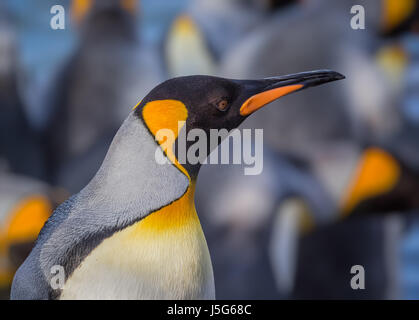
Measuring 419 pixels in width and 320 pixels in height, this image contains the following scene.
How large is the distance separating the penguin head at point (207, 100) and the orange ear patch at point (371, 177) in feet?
3.43

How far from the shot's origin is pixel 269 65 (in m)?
1.82

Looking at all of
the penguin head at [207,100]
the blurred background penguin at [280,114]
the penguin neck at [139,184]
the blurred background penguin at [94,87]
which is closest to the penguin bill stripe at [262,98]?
the penguin head at [207,100]

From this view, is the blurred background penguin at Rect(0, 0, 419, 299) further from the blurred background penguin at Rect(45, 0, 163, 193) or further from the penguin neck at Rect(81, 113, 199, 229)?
the penguin neck at Rect(81, 113, 199, 229)

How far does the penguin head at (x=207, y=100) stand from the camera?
67cm

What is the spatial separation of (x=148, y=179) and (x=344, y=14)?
54.1 inches

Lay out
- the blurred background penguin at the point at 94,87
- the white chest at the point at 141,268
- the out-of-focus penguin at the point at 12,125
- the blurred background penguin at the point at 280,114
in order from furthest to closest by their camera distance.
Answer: the out-of-focus penguin at the point at 12,125
the blurred background penguin at the point at 94,87
the blurred background penguin at the point at 280,114
the white chest at the point at 141,268

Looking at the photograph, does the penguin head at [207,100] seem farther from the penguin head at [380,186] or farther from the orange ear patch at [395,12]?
the orange ear patch at [395,12]

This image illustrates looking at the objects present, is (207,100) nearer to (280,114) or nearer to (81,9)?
(280,114)

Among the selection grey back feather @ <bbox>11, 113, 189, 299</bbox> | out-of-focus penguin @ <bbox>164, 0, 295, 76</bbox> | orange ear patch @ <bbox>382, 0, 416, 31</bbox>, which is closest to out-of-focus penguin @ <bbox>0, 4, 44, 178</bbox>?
out-of-focus penguin @ <bbox>164, 0, 295, 76</bbox>

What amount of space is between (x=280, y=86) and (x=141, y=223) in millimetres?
216

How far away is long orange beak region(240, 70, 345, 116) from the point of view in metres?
0.72
